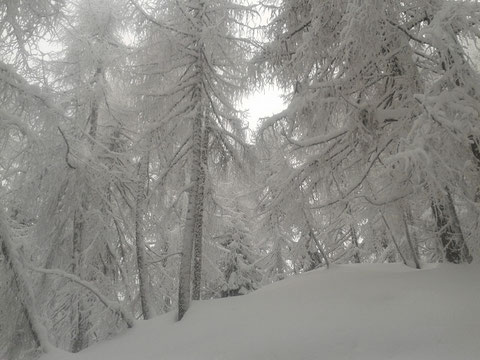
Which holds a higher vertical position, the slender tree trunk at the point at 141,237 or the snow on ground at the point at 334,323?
the slender tree trunk at the point at 141,237

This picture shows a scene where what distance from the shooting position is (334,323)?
504 cm

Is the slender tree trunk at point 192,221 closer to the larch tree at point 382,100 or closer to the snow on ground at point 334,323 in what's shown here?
the snow on ground at point 334,323

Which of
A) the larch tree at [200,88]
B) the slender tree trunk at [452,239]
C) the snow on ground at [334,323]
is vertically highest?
the larch tree at [200,88]

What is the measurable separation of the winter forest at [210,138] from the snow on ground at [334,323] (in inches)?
26.6

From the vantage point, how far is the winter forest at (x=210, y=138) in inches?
200

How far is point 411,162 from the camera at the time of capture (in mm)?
3785

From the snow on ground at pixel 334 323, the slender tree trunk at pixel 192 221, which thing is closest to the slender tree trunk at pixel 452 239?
the snow on ground at pixel 334 323

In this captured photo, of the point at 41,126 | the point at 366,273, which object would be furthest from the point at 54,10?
the point at 366,273

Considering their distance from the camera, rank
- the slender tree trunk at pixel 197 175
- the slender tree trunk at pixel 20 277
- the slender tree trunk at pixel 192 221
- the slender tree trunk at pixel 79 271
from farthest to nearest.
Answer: the slender tree trunk at pixel 79 271
the slender tree trunk at pixel 197 175
the slender tree trunk at pixel 192 221
the slender tree trunk at pixel 20 277

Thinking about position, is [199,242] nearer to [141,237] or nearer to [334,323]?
[141,237]

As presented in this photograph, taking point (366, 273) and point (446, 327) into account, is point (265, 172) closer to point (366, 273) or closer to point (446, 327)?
point (366, 273)

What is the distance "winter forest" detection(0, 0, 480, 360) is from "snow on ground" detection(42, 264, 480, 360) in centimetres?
68

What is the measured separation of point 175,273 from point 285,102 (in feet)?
23.2

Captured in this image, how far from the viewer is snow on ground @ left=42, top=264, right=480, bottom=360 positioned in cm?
432
